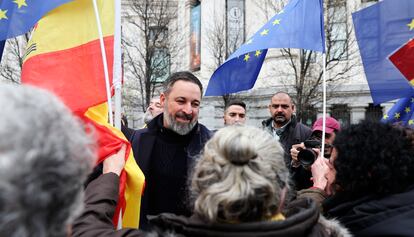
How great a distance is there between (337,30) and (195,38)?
8202 millimetres

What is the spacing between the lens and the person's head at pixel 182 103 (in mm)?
3510

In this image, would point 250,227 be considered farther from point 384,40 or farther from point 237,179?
point 384,40

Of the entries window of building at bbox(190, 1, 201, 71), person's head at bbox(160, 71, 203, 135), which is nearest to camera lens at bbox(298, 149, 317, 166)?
person's head at bbox(160, 71, 203, 135)

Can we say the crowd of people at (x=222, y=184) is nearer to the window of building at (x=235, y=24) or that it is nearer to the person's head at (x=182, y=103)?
the person's head at (x=182, y=103)

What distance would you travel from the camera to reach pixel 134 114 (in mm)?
22906

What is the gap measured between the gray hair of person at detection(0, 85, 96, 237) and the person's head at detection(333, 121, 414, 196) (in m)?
1.37

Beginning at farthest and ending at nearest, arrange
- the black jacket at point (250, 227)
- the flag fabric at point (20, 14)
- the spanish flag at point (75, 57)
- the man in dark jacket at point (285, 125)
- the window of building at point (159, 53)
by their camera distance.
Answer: the window of building at point (159, 53) → the man in dark jacket at point (285, 125) → the flag fabric at point (20, 14) → the spanish flag at point (75, 57) → the black jacket at point (250, 227)

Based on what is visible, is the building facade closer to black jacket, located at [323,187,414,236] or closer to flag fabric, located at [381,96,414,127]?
flag fabric, located at [381,96,414,127]

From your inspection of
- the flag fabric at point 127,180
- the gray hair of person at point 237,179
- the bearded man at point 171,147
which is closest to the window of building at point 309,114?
the bearded man at point 171,147

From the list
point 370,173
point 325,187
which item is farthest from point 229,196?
point 325,187

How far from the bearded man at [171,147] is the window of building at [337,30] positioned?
14.3m

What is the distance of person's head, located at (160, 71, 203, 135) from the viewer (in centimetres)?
351

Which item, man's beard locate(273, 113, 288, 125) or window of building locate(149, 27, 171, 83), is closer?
man's beard locate(273, 113, 288, 125)

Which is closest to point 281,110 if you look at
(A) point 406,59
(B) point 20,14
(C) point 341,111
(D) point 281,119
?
(D) point 281,119
